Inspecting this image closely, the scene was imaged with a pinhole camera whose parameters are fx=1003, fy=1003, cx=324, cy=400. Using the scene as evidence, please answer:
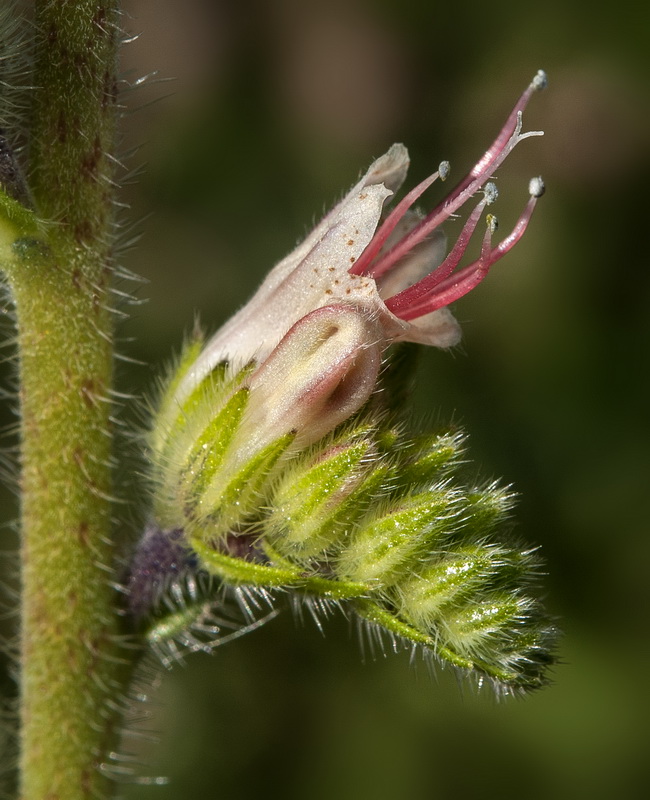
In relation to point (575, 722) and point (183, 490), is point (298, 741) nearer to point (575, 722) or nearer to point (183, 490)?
point (575, 722)

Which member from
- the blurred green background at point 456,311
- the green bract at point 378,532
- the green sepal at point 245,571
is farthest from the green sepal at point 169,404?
the blurred green background at point 456,311

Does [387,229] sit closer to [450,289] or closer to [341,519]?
[450,289]

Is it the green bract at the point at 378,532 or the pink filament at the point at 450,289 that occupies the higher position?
the pink filament at the point at 450,289

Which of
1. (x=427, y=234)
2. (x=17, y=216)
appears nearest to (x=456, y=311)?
(x=427, y=234)

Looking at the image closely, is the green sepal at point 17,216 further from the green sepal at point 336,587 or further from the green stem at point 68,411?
the green sepal at point 336,587

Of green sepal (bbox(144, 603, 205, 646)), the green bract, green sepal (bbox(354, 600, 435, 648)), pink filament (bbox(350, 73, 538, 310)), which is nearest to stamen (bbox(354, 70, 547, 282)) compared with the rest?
pink filament (bbox(350, 73, 538, 310))

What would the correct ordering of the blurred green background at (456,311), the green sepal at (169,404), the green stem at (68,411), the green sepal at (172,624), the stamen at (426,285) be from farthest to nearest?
the blurred green background at (456,311) → the green sepal at (172,624) → the green sepal at (169,404) → the stamen at (426,285) → the green stem at (68,411)
